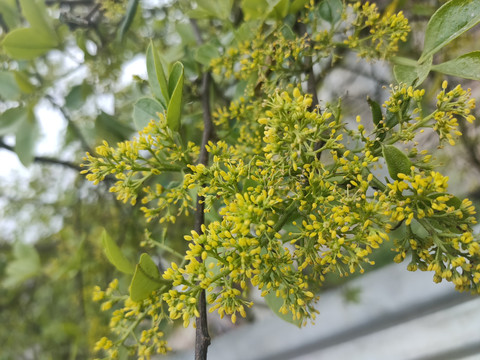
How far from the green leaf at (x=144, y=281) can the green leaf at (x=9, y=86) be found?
0.64 m

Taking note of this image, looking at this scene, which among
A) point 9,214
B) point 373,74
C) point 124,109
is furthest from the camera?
point 9,214

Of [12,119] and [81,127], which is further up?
[12,119]

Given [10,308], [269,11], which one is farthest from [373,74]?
[10,308]

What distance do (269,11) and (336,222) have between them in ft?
1.24

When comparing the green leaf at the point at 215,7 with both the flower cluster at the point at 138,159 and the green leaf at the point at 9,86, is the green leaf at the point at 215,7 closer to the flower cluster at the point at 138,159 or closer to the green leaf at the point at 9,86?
the flower cluster at the point at 138,159

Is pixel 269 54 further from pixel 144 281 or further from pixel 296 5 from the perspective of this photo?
pixel 144 281

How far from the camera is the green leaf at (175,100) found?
47cm

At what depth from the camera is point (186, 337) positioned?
147 centimetres

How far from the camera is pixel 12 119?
3.04 ft

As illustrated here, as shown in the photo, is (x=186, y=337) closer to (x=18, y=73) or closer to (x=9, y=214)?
(x=9, y=214)

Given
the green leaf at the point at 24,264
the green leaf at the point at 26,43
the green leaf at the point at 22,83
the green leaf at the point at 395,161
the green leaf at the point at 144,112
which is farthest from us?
the green leaf at the point at 24,264

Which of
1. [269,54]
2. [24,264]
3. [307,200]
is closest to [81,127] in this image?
[24,264]

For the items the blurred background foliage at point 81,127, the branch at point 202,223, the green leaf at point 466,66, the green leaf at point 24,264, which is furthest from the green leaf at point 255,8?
the green leaf at point 24,264

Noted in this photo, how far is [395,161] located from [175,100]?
257 mm
